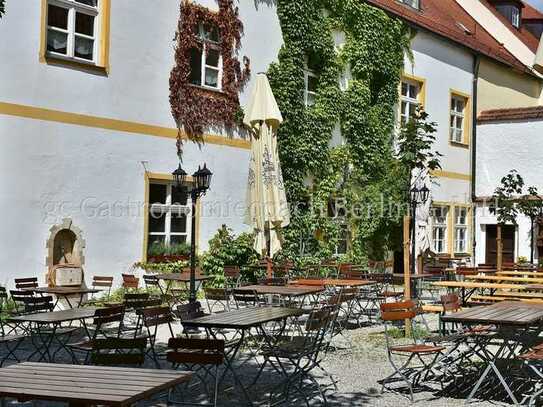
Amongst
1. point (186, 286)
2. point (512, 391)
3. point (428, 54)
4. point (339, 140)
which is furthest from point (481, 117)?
point (512, 391)

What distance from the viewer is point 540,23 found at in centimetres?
3122

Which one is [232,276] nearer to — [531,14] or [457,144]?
[457,144]

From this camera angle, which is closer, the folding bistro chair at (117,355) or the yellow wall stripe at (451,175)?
the folding bistro chair at (117,355)

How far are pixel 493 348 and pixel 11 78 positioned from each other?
26.1ft

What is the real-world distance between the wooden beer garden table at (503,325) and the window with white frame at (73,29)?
26.8 feet

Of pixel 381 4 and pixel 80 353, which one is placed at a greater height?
pixel 381 4

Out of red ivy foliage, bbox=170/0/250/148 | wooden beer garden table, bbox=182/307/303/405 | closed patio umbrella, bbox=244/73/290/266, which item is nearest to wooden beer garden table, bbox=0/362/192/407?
wooden beer garden table, bbox=182/307/303/405

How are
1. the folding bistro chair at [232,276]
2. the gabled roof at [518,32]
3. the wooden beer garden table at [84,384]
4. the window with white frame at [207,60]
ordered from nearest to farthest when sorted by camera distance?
the wooden beer garden table at [84,384] → the folding bistro chair at [232,276] → the window with white frame at [207,60] → the gabled roof at [518,32]

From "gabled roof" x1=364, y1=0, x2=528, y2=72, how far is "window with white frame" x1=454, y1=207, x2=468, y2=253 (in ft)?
15.7

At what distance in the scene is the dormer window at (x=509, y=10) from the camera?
28547mm

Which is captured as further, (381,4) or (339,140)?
(381,4)

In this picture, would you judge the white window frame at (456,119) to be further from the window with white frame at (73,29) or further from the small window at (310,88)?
the window with white frame at (73,29)

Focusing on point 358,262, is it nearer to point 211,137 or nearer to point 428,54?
point 211,137

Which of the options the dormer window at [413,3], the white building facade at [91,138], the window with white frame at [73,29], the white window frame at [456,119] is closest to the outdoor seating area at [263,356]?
the white building facade at [91,138]
